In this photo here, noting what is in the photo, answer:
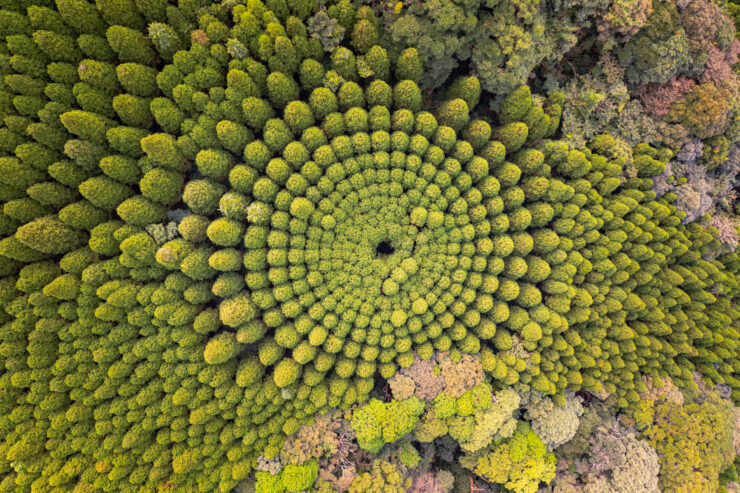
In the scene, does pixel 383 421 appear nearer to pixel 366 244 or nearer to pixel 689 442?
pixel 366 244

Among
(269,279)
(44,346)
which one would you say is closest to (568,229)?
(269,279)

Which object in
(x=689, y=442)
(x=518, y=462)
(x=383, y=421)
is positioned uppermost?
(x=689, y=442)

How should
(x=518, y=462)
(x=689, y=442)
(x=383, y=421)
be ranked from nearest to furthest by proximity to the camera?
(x=383, y=421), (x=518, y=462), (x=689, y=442)

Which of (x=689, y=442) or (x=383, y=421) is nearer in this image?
(x=383, y=421)

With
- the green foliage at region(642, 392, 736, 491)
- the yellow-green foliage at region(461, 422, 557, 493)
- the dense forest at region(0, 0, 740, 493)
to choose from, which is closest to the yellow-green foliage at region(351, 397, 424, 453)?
the dense forest at region(0, 0, 740, 493)

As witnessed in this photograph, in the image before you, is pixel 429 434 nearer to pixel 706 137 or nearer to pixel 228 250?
pixel 228 250

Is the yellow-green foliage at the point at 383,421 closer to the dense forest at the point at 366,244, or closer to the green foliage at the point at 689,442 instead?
the dense forest at the point at 366,244

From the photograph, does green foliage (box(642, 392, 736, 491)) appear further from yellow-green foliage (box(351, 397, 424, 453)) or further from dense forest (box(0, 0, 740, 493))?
yellow-green foliage (box(351, 397, 424, 453))

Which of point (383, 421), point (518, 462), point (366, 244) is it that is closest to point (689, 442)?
point (518, 462)
